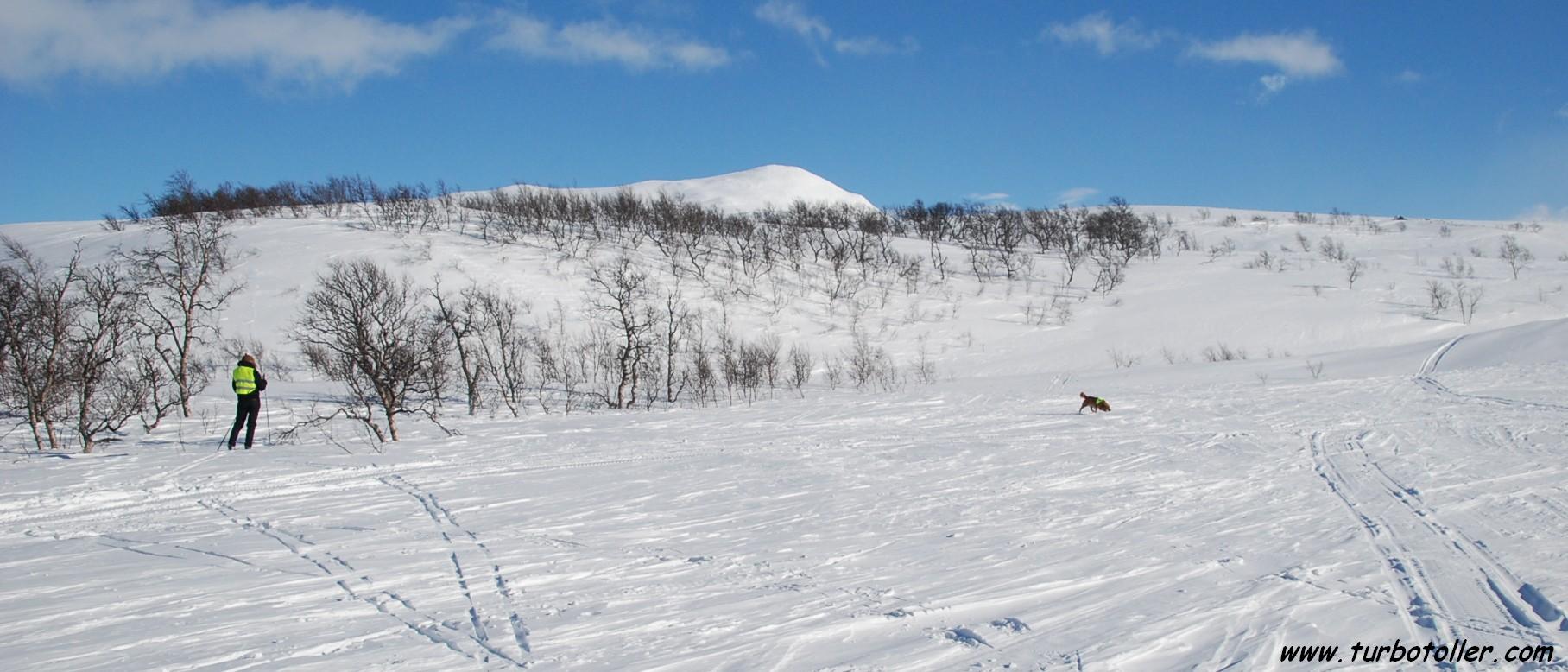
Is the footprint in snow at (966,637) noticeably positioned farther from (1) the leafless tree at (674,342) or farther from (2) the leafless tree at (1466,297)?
(2) the leafless tree at (1466,297)

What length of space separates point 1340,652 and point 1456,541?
2566mm

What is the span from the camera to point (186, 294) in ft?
100

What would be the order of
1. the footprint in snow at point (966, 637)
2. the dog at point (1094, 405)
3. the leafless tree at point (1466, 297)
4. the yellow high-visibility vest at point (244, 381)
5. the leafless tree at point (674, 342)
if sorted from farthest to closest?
the leafless tree at point (1466, 297) → the leafless tree at point (674, 342) → the dog at point (1094, 405) → the yellow high-visibility vest at point (244, 381) → the footprint in snow at point (966, 637)

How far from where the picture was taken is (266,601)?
4.94 m

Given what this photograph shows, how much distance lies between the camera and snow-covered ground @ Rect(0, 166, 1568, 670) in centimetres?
415

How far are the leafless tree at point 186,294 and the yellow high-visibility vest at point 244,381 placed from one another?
11798mm

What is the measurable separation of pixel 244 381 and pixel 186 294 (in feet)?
73.3

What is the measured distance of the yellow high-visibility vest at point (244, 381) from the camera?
13.1 meters

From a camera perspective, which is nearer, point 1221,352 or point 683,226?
point 1221,352

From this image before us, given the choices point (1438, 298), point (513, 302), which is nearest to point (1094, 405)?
point (513, 302)

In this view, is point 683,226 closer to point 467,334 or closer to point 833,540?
point 467,334

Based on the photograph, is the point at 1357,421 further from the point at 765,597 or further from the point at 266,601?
the point at 266,601

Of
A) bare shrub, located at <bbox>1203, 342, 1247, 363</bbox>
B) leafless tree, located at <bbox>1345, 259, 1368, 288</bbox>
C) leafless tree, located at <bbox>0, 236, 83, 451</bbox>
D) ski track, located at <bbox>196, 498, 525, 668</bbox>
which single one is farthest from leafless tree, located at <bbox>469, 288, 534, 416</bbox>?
leafless tree, located at <bbox>1345, 259, 1368, 288</bbox>

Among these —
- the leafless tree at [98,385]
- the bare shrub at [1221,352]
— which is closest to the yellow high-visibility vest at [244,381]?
the leafless tree at [98,385]
